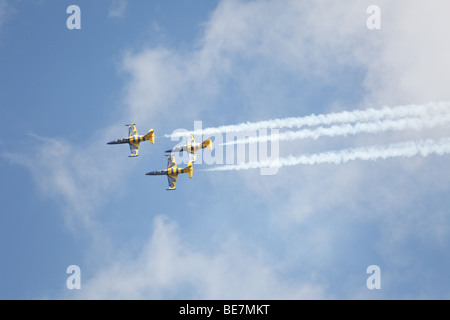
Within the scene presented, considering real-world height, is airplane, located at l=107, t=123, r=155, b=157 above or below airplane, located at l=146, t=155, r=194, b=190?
above

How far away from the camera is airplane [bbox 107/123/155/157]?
4648 inches

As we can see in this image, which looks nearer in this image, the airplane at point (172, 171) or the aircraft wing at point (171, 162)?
the airplane at point (172, 171)

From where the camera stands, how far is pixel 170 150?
11519cm

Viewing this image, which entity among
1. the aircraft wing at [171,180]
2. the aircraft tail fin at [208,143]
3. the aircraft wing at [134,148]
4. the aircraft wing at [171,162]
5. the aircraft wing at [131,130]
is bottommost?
the aircraft wing at [171,180]

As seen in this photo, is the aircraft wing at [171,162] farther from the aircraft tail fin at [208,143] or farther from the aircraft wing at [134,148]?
the aircraft tail fin at [208,143]

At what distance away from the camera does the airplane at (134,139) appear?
387ft

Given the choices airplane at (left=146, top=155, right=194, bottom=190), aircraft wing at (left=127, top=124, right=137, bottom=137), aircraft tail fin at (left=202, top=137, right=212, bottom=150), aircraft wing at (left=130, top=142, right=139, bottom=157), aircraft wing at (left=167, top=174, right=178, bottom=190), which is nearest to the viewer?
aircraft tail fin at (left=202, top=137, right=212, bottom=150)

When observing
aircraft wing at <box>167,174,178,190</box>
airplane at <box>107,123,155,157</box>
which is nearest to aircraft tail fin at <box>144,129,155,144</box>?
airplane at <box>107,123,155,157</box>

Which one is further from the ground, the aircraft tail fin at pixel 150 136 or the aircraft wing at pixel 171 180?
the aircraft tail fin at pixel 150 136

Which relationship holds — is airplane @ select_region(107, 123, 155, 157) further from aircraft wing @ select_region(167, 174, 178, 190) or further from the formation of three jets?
aircraft wing @ select_region(167, 174, 178, 190)

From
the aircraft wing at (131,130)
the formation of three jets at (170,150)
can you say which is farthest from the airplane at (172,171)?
Answer: the aircraft wing at (131,130)
